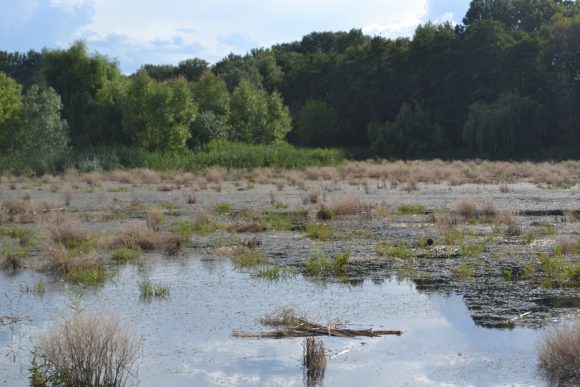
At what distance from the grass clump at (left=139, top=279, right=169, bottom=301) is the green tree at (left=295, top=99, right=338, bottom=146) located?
7549 cm

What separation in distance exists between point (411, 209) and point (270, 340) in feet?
57.2

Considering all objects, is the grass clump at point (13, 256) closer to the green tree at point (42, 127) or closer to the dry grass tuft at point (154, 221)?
the dry grass tuft at point (154, 221)

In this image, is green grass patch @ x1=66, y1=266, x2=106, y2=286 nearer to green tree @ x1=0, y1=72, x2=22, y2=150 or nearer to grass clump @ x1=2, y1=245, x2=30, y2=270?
grass clump @ x1=2, y1=245, x2=30, y2=270

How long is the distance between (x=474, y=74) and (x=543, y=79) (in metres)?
7.28

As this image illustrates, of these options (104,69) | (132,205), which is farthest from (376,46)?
(132,205)

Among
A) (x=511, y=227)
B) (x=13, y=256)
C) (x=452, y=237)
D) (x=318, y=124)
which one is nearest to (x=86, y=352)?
(x=13, y=256)

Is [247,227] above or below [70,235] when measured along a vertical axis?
below

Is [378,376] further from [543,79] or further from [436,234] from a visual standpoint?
[543,79]

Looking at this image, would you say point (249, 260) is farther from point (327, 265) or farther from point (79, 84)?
point (79, 84)

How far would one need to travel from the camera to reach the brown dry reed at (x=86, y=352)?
9039 mm

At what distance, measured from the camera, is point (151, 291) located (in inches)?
565

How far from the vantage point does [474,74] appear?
271ft

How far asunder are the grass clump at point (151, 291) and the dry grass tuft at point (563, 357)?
264 inches

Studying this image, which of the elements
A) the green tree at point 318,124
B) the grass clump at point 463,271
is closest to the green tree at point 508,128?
the green tree at point 318,124
